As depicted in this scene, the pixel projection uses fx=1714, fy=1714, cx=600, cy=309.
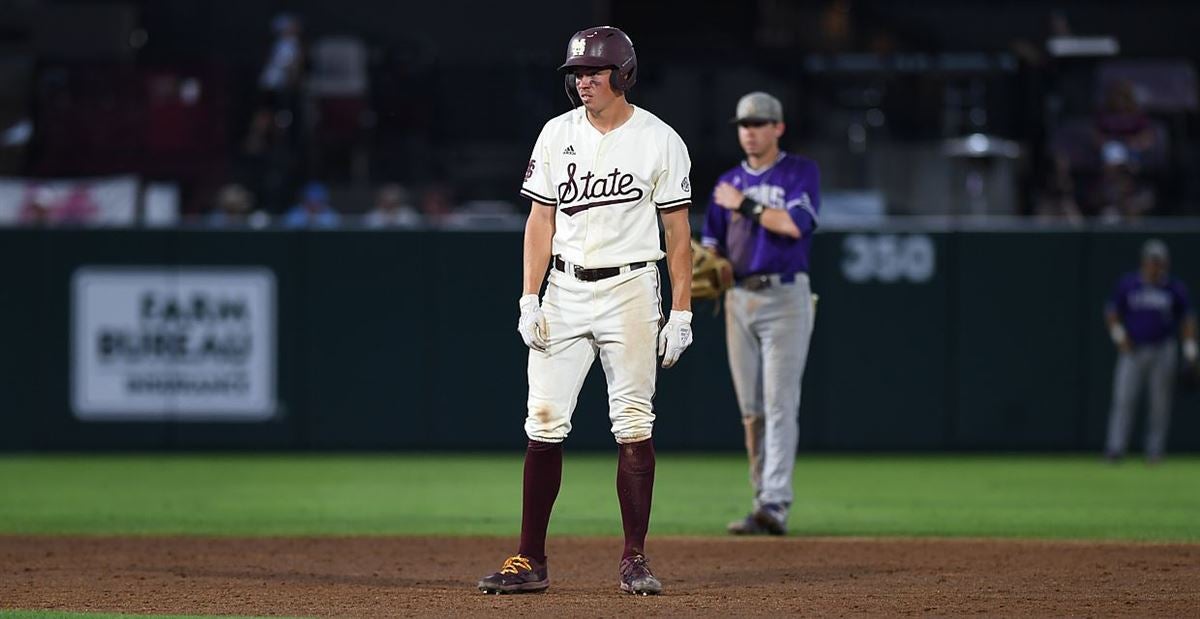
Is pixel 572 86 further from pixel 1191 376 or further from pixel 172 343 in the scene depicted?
pixel 1191 376

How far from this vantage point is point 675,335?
258 inches

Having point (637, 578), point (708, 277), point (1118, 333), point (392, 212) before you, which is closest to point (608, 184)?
point (637, 578)

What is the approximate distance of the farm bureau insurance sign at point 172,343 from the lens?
1509 cm

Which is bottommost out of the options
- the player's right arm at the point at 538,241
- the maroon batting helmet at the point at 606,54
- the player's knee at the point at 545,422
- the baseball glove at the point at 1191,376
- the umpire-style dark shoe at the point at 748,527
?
the umpire-style dark shoe at the point at 748,527

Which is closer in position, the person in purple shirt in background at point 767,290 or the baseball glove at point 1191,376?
the person in purple shirt in background at point 767,290

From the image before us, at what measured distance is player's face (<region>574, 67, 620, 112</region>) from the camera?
6535mm

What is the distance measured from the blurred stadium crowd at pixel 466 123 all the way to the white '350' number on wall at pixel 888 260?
0.69 m

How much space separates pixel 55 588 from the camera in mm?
6816

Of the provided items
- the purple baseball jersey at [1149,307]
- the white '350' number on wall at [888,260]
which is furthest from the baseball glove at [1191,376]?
the white '350' number on wall at [888,260]

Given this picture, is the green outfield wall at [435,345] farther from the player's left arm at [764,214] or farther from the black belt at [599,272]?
the black belt at [599,272]

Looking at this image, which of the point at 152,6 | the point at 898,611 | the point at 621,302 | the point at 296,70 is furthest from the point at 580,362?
the point at 152,6

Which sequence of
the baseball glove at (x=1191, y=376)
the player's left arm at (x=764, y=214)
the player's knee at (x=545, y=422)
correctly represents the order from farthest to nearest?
the baseball glove at (x=1191, y=376) < the player's left arm at (x=764, y=214) < the player's knee at (x=545, y=422)

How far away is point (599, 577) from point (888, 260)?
8.67m

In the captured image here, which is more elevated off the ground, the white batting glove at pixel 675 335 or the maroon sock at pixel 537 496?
the white batting glove at pixel 675 335
